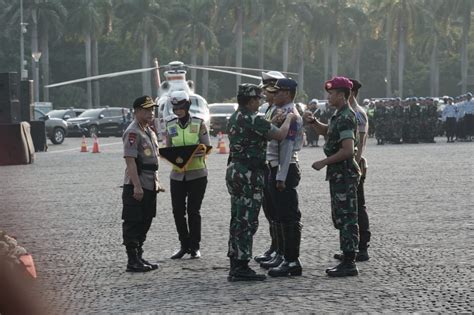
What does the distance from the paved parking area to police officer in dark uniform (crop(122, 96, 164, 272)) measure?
30 cm

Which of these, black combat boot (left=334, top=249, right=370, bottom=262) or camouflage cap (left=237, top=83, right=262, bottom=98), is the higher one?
camouflage cap (left=237, top=83, right=262, bottom=98)

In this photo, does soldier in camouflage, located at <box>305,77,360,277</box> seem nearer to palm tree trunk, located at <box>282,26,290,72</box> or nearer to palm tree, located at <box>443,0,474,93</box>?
palm tree, located at <box>443,0,474,93</box>

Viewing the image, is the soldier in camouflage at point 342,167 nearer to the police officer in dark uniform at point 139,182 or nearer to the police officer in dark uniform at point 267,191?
the police officer in dark uniform at point 267,191

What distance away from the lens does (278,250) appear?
33.7ft

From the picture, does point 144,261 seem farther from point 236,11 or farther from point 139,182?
point 236,11

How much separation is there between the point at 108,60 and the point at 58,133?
5040 centimetres

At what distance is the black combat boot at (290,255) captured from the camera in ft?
32.2

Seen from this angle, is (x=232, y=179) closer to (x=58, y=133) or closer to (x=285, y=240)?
(x=285, y=240)

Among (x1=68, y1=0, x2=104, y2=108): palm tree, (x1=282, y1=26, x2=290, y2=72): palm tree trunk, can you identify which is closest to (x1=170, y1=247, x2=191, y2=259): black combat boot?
(x1=68, y1=0, x2=104, y2=108): palm tree

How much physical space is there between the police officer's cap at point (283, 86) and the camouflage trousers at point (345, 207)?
2.88 feet

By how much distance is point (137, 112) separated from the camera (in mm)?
10719

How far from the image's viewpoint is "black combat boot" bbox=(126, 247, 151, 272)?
34.0 feet

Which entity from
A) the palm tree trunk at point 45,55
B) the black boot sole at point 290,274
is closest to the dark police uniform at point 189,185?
the black boot sole at point 290,274

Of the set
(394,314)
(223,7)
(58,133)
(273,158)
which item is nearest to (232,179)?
(273,158)
